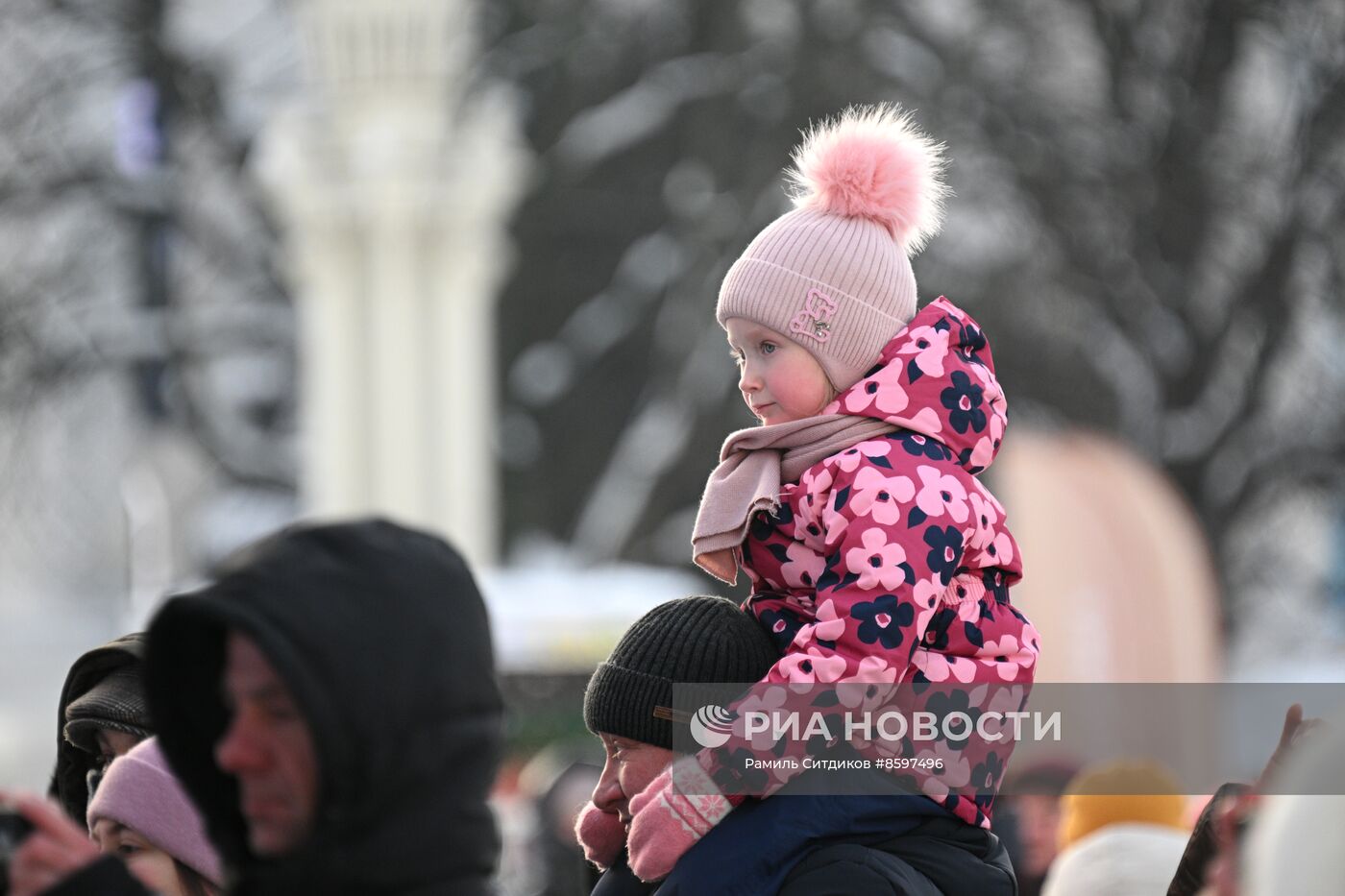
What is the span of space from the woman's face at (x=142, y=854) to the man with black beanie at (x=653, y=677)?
629 mm

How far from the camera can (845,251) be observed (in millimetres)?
3467

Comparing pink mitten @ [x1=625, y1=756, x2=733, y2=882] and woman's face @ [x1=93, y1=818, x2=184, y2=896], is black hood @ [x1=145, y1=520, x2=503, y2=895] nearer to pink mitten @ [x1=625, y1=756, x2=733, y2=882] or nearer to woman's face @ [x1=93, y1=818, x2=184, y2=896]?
pink mitten @ [x1=625, y1=756, x2=733, y2=882]

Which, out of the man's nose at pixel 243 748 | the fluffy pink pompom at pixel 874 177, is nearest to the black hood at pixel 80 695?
the man's nose at pixel 243 748

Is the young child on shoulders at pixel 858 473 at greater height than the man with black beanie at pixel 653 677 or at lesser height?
greater

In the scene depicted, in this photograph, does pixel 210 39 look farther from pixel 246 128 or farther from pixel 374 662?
pixel 374 662

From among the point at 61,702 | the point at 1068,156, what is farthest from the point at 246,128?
the point at 61,702

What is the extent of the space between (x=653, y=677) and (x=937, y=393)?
61cm

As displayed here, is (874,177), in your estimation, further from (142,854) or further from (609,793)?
(142,854)

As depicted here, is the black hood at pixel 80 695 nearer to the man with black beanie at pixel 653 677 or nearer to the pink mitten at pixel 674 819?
the man with black beanie at pixel 653 677

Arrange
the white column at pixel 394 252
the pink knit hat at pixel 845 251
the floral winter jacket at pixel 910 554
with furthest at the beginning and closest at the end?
1. the white column at pixel 394 252
2. the pink knit hat at pixel 845 251
3. the floral winter jacket at pixel 910 554

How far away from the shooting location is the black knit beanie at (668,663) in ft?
10.4

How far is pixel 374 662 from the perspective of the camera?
8.10ft

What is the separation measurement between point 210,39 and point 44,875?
61.0 ft

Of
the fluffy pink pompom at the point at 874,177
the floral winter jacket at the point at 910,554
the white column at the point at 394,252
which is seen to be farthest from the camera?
the white column at the point at 394,252
